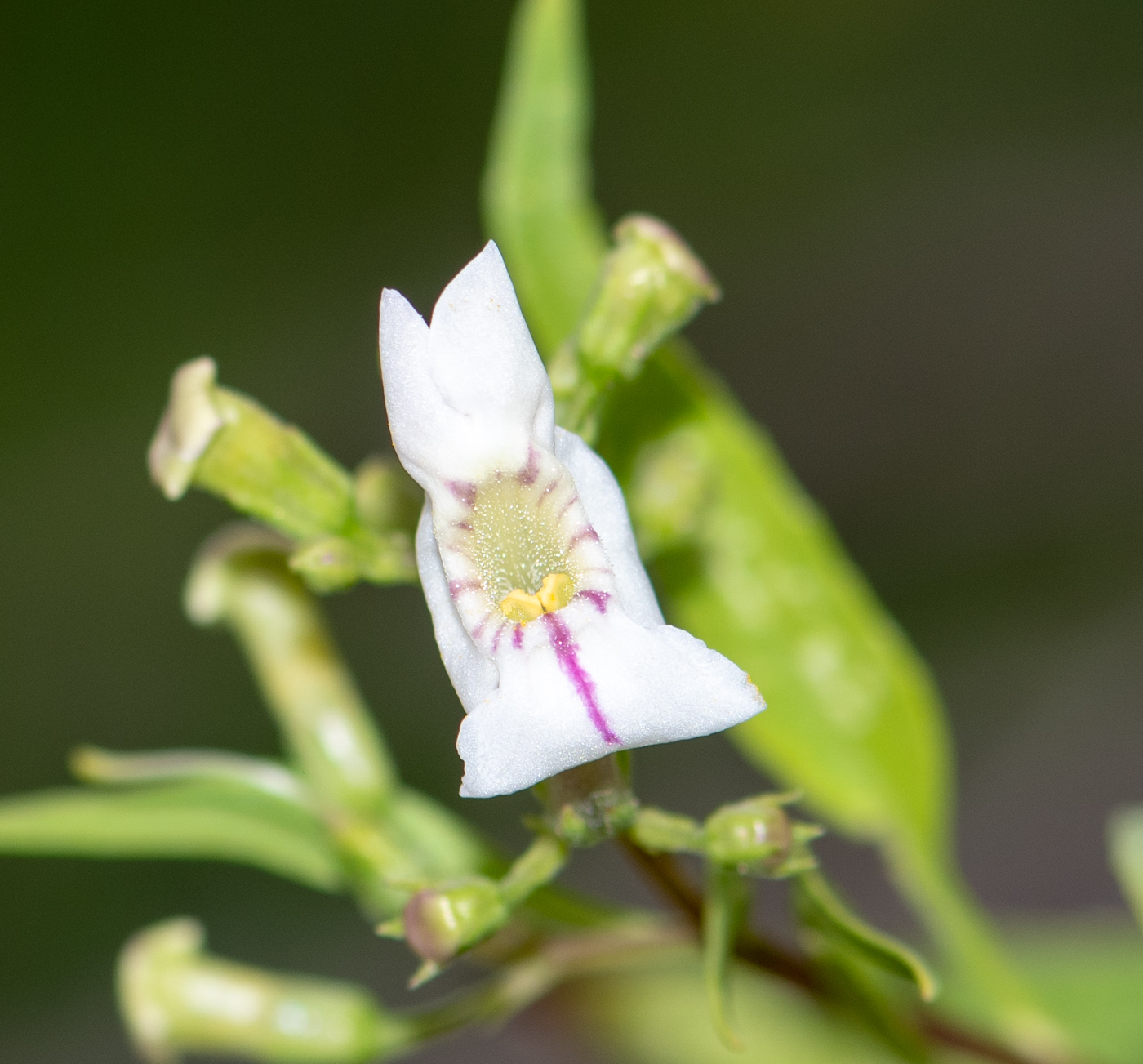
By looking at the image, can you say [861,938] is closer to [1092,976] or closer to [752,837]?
[752,837]

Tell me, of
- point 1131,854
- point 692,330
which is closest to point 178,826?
point 1131,854

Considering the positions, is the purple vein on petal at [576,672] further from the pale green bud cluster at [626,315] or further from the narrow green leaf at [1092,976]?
the narrow green leaf at [1092,976]

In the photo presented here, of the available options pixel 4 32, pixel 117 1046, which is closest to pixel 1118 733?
pixel 117 1046

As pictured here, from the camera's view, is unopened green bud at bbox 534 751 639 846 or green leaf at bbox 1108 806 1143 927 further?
green leaf at bbox 1108 806 1143 927

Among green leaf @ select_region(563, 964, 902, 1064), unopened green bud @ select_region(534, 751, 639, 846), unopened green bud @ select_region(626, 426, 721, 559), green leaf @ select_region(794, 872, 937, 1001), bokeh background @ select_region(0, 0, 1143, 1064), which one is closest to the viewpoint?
unopened green bud @ select_region(534, 751, 639, 846)

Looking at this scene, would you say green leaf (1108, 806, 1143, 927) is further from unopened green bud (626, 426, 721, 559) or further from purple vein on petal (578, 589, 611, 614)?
purple vein on petal (578, 589, 611, 614)

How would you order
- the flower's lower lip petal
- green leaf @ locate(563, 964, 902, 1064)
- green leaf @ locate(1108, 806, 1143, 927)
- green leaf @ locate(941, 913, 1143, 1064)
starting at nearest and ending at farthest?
the flower's lower lip petal → green leaf @ locate(1108, 806, 1143, 927) → green leaf @ locate(941, 913, 1143, 1064) → green leaf @ locate(563, 964, 902, 1064)

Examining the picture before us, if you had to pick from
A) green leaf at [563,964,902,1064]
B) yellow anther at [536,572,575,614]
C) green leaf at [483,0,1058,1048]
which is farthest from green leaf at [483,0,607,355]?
green leaf at [563,964,902,1064]

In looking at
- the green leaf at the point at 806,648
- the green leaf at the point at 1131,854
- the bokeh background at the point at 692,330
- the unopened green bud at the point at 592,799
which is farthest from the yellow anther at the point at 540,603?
the bokeh background at the point at 692,330
